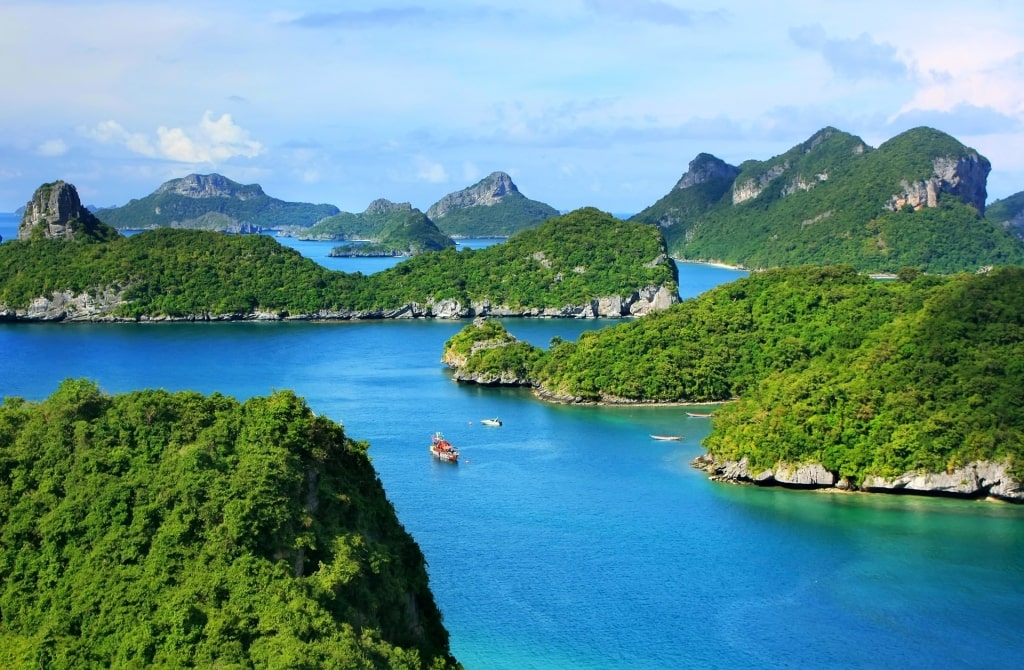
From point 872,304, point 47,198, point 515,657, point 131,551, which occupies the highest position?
point 47,198

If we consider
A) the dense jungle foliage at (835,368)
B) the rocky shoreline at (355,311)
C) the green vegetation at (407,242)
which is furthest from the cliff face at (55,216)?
the green vegetation at (407,242)

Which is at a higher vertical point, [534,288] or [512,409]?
[534,288]

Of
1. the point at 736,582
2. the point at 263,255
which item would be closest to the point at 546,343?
the point at 263,255

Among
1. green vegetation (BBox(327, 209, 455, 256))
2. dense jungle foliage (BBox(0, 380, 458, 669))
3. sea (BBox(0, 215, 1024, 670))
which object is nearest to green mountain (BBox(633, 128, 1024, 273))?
green vegetation (BBox(327, 209, 455, 256))

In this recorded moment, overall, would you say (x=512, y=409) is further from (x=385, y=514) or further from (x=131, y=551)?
(x=131, y=551)

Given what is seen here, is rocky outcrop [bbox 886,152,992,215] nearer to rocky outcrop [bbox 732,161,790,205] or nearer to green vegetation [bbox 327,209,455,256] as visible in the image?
rocky outcrop [bbox 732,161,790,205]

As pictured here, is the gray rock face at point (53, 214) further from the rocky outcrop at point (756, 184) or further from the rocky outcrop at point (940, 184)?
the rocky outcrop at point (756, 184)

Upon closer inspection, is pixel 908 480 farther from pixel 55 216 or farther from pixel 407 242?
pixel 407 242
